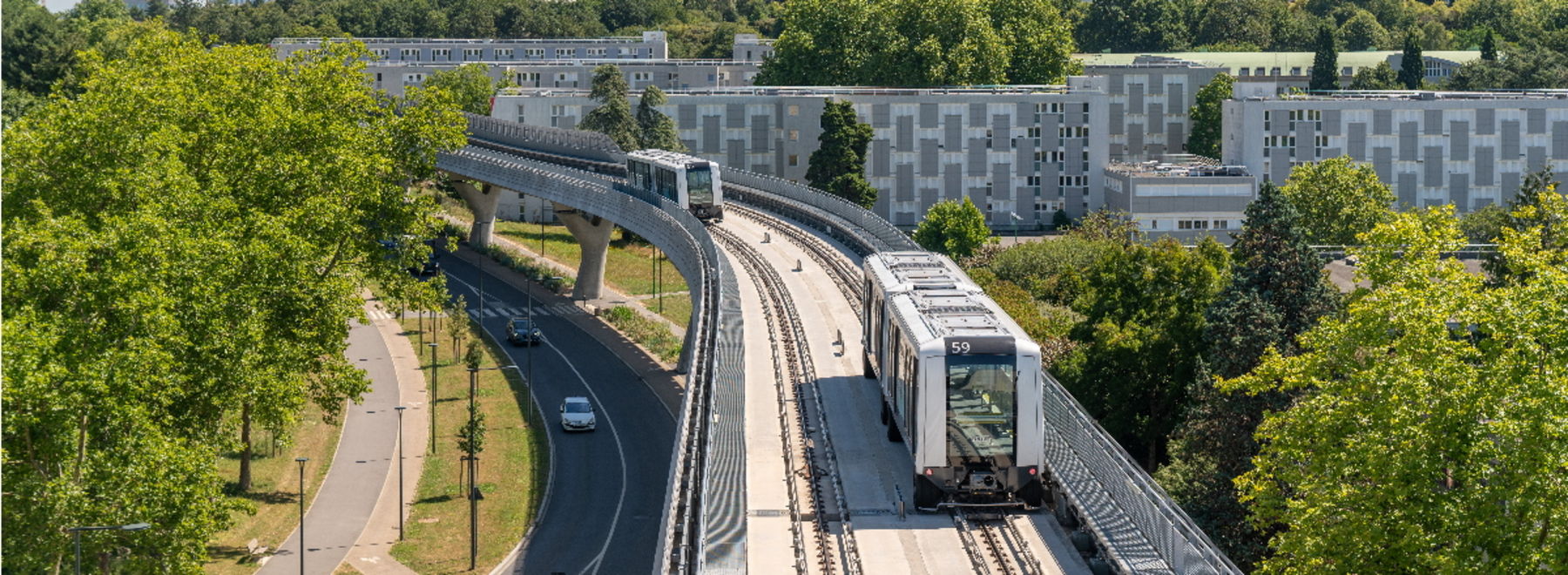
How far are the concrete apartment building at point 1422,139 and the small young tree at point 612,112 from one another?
151 ft

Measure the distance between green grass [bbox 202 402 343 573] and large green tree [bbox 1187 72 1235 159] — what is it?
9573 cm

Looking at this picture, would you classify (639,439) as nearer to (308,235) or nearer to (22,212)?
(308,235)

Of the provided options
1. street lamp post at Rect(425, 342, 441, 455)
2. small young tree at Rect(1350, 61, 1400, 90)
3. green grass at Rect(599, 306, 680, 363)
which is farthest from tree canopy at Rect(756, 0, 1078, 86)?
street lamp post at Rect(425, 342, 441, 455)

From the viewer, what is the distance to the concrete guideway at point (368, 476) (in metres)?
66.6

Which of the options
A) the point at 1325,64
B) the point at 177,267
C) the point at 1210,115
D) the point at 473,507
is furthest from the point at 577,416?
the point at 1325,64

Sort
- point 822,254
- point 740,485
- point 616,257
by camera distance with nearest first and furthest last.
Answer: point 740,485, point 822,254, point 616,257

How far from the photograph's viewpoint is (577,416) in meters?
86.3

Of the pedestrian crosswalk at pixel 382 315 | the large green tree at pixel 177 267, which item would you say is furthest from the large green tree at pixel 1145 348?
the pedestrian crosswalk at pixel 382 315

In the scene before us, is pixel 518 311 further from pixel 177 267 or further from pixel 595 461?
pixel 177 267

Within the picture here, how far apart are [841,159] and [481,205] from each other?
2703cm

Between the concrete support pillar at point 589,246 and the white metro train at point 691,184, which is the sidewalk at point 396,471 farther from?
the white metro train at point 691,184

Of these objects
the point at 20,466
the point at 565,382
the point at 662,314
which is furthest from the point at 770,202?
the point at 20,466

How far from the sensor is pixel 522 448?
273 feet

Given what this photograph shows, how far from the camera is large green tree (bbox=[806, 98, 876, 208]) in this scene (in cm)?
13562
